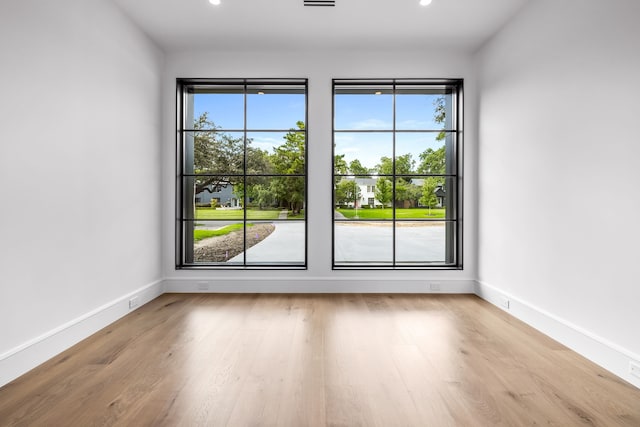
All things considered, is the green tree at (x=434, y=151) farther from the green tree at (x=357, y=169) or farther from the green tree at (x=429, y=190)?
the green tree at (x=357, y=169)

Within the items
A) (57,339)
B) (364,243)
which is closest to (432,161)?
(364,243)

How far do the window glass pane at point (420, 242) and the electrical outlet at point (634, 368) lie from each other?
2.39 metres

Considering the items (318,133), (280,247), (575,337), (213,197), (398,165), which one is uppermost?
(318,133)

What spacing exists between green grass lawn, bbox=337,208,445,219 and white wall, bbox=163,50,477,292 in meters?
0.30

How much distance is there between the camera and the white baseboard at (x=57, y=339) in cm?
224

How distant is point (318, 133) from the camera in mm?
4395

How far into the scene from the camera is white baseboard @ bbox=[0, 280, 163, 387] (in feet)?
7.34

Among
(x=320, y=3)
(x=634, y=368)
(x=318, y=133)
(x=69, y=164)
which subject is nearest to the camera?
(x=634, y=368)

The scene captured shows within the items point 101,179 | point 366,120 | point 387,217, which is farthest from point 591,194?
point 101,179

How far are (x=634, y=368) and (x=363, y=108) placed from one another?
145 inches

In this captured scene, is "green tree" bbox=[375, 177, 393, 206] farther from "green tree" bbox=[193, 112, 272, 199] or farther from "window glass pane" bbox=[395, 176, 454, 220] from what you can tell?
"green tree" bbox=[193, 112, 272, 199]

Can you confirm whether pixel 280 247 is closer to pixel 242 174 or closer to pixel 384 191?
pixel 242 174

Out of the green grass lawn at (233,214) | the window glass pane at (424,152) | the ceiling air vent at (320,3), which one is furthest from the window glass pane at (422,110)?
the green grass lawn at (233,214)

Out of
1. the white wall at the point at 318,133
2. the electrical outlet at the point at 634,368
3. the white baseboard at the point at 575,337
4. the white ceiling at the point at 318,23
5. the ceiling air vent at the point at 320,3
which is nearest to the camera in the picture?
→ the electrical outlet at the point at 634,368
